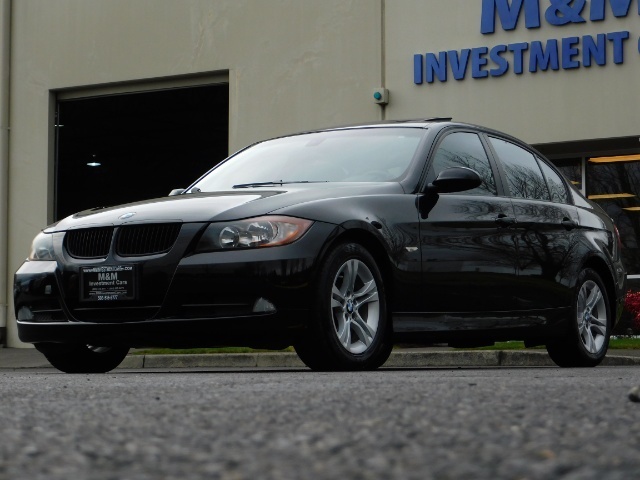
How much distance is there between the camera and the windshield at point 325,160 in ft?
26.8

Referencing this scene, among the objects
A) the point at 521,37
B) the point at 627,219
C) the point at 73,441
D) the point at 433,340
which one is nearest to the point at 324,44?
the point at 521,37

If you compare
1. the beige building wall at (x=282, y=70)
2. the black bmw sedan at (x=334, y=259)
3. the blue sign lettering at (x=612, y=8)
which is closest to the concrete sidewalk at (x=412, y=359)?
the black bmw sedan at (x=334, y=259)

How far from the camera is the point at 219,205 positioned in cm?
729

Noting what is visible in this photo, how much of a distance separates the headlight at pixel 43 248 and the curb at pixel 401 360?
448cm

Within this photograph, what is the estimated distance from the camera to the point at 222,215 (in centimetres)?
714

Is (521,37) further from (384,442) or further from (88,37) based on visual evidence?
(384,442)

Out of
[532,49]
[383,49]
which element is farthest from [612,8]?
[383,49]

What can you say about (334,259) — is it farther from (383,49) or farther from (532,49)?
(383,49)

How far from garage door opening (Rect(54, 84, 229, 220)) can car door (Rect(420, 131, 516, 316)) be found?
11.2 meters

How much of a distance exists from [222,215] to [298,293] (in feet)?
1.93

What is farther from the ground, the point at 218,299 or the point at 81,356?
the point at 218,299

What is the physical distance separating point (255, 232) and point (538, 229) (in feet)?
8.56

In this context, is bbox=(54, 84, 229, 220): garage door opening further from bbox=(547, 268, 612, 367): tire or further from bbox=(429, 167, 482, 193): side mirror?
bbox=(429, 167, 482, 193): side mirror

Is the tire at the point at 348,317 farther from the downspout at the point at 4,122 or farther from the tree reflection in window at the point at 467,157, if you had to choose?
the downspout at the point at 4,122
